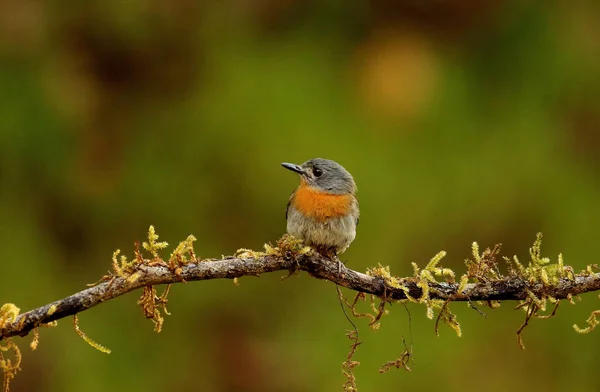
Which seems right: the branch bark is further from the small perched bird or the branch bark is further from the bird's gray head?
the bird's gray head

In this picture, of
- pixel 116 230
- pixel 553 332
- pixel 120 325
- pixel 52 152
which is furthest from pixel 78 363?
pixel 553 332

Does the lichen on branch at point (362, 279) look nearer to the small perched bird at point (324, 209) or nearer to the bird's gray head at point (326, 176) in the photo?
the small perched bird at point (324, 209)

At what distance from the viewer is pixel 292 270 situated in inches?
151

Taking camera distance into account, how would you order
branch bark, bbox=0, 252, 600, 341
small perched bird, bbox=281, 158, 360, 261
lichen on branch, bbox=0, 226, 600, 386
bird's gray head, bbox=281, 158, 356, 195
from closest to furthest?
branch bark, bbox=0, 252, 600, 341
lichen on branch, bbox=0, 226, 600, 386
small perched bird, bbox=281, 158, 360, 261
bird's gray head, bbox=281, 158, 356, 195

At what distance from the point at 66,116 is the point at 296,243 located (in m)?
5.59

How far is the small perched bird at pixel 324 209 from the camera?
15.1 ft

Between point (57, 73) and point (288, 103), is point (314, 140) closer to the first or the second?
point (288, 103)

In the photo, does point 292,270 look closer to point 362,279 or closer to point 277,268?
point 277,268

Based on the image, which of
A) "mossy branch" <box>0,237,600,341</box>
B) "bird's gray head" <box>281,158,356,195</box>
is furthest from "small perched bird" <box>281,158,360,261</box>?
"mossy branch" <box>0,237,600,341</box>

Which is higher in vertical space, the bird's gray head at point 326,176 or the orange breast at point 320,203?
the bird's gray head at point 326,176

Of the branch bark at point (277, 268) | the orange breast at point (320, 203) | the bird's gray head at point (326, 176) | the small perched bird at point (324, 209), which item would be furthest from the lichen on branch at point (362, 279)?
the bird's gray head at point (326, 176)

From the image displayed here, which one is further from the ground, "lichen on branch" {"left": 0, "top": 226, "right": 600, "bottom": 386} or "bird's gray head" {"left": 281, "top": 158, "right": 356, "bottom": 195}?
"bird's gray head" {"left": 281, "top": 158, "right": 356, "bottom": 195}

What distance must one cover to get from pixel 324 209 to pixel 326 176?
0.96ft

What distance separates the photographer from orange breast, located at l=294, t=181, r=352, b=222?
4.66 meters
